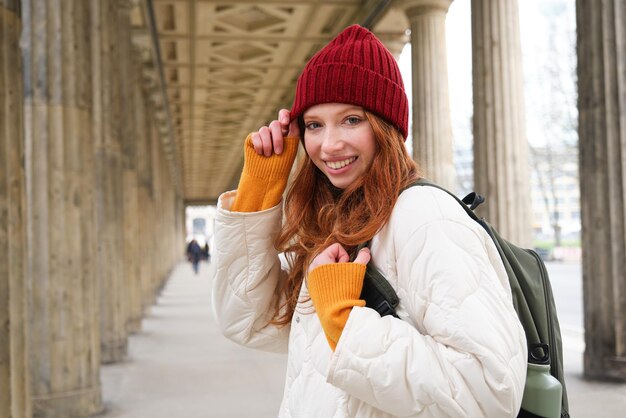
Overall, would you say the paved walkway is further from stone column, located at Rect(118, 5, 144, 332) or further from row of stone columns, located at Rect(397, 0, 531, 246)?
row of stone columns, located at Rect(397, 0, 531, 246)

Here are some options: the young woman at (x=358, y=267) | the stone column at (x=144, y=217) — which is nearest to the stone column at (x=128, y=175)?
the stone column at (x=144, y=217)

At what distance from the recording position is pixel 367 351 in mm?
1688

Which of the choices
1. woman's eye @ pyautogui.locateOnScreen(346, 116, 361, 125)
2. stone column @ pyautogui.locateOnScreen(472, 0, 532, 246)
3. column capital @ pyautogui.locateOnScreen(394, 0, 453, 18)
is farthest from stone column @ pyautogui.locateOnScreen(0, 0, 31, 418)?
column capital @ pyautogui.locateOnScreen(394, 0, 453, 18)

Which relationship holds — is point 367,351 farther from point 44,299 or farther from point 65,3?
point 65,3

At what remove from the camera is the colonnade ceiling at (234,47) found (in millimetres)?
18266

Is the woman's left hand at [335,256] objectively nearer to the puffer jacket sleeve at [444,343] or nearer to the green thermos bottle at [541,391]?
the puffer jacket sleeve at [444,343]

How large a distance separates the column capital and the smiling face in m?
12.8

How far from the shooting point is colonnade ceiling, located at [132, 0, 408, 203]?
59.9 ft

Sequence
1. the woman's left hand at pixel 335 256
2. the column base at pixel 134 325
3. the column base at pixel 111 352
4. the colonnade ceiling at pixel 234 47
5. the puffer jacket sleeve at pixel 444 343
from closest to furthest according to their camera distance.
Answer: the puffer jacket sleeve at pixel 444 343, the woman's left hand at pixel 335 256, the column base at pixel 111 352, the column base at pixel 134 325, the colonnade ceiling at pixel 234 47

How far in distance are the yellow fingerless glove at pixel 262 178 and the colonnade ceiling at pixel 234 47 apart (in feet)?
48.4

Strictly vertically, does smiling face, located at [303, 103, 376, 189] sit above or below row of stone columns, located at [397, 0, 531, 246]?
below

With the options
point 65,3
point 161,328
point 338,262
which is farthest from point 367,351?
point 161,328

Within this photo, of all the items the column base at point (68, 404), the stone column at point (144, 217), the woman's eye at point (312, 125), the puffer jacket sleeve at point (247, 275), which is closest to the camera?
the woman's eye at point (312, 125)

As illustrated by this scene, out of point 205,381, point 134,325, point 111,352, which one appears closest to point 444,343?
point 205,381
